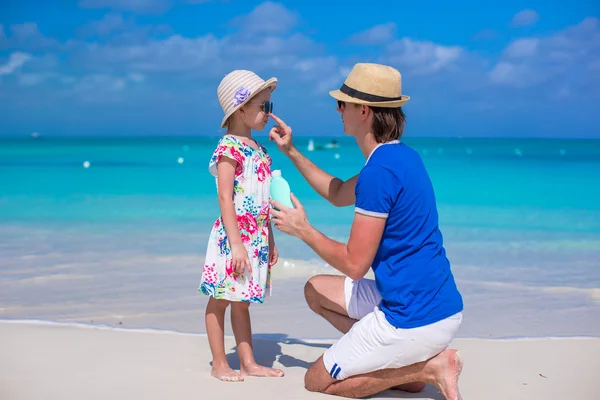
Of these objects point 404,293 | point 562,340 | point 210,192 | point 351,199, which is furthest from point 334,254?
point 210,192

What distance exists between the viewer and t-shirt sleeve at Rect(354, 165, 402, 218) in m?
3.23

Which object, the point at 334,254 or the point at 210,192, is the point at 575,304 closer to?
the point at 334,254

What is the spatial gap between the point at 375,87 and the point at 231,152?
0.86 m

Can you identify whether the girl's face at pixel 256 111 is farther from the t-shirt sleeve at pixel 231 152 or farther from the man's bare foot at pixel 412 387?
the man's bare foot at pixel 412 387

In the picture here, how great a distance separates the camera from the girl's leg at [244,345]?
12.5 feet

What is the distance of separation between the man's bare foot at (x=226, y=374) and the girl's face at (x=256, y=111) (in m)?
1.34

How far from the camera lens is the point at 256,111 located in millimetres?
3850

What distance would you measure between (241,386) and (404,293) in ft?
3.32

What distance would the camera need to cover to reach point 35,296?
612 cm

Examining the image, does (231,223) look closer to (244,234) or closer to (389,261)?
(244,234)

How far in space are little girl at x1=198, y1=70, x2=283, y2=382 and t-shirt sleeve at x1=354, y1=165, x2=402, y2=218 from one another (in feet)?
2.48

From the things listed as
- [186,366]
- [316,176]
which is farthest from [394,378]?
[316,176]

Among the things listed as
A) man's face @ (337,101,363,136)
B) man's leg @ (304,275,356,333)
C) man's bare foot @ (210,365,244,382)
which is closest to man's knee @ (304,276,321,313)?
man's leg @ (304,275,356,333)

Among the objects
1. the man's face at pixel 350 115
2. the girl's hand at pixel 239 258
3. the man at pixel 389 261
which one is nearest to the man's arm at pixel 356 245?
the man at pixel 389 261
